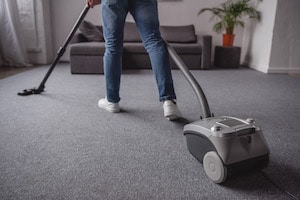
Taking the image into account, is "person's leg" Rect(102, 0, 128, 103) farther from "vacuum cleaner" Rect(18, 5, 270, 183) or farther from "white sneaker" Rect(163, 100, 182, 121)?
"vacuum cleaner" Rect(18, 5, 270, 183)

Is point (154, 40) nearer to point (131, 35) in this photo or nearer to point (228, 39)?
point (131, 35)

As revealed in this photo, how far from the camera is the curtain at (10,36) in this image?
2.98 metres

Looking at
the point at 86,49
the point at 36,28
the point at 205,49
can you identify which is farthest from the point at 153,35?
the point at 36,28

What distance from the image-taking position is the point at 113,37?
1.34 metres

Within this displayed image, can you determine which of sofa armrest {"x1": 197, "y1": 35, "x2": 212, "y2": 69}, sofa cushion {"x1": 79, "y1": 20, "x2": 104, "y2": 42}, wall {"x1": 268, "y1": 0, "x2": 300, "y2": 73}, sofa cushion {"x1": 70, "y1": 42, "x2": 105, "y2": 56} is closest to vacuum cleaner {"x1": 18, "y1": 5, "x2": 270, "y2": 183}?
sofa cushion {"x1": 70, "y1": 42, "x2": 105, "y2": 56}

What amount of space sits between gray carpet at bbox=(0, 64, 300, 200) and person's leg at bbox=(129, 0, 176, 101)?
261 mm

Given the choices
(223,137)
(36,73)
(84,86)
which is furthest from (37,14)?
(223,137)

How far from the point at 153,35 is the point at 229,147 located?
30.5 inches

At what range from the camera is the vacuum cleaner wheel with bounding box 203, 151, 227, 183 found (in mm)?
733

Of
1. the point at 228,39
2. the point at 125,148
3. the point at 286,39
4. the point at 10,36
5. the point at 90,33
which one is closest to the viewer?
the point at 125,148

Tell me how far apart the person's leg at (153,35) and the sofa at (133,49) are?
5.18 ft

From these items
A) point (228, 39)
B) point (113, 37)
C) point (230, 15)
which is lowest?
point (228, 39)

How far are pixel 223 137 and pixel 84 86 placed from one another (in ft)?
5.52

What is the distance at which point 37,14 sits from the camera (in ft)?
11.2
